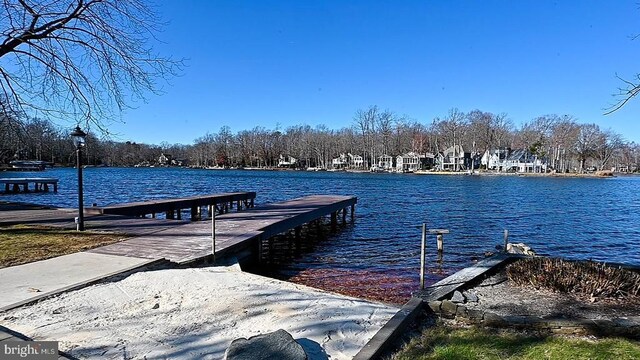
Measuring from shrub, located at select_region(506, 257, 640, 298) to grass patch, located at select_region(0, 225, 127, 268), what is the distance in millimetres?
8381

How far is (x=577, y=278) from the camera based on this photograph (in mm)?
5883

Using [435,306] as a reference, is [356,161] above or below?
above

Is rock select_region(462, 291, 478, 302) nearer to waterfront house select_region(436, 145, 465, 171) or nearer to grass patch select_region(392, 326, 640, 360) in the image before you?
grass patch select_region(392, 326, 640, 360)

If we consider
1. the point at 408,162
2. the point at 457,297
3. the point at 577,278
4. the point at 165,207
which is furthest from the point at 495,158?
the point at 457,297

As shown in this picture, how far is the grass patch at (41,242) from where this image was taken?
23.2 feet

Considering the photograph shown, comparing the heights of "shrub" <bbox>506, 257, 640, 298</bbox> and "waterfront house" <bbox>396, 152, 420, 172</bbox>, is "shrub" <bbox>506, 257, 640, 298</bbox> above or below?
below

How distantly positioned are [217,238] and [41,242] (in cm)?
374

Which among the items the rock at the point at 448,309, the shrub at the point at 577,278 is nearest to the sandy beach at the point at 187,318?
the rock at the point at 448,309

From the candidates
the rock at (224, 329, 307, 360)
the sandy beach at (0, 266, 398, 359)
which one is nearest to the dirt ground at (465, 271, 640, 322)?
the sandy beach at (0, 266, 398, 359)

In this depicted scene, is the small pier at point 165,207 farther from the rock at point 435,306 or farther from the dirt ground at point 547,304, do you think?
the dirt ground at point 547,304

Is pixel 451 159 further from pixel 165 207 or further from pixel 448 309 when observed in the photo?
pixel 448 309

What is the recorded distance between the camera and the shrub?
5.54 m

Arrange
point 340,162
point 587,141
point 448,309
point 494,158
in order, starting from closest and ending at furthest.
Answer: point 448,309, point 587,141, point 494,158, point 340,162

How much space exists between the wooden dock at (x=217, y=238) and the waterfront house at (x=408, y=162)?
277ft
